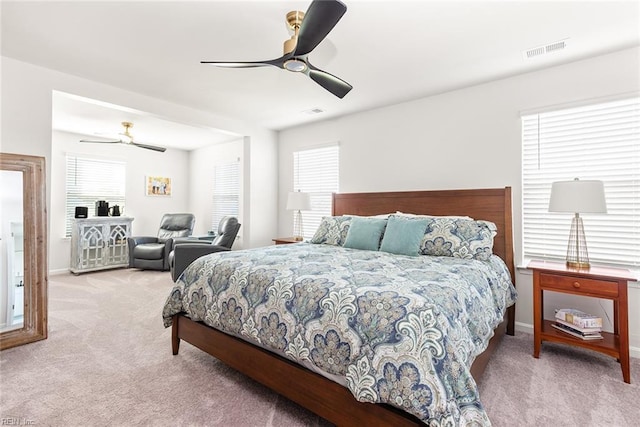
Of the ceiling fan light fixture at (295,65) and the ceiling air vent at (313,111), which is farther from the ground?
the ceiling air vent at (313,111)

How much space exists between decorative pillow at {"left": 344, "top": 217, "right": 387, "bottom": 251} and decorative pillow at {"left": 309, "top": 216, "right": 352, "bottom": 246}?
0.18 m

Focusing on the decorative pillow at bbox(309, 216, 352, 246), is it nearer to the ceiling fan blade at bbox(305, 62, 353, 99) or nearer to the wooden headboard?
the wooden headboard

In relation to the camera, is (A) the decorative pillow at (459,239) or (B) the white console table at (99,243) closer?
(A) the decorative pillow at (459,239)

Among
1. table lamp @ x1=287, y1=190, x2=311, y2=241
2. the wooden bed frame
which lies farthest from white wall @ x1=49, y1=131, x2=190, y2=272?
the wooden bed frame

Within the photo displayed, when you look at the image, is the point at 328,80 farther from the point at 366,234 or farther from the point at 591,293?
the point at 591,293

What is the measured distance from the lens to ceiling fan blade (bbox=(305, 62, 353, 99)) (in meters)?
2.28

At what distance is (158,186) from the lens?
22.4 feet

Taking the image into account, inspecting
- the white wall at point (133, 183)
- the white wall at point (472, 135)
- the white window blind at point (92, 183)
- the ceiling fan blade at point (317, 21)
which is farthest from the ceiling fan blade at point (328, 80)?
the white window blind at point (92, 183)

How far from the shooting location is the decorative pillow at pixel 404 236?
9.25 feet

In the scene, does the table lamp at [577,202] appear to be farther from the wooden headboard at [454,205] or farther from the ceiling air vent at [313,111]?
the ceiling air vent at [313,111]

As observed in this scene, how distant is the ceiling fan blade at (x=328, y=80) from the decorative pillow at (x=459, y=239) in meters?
1.49

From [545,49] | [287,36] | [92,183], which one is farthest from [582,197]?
[92,183]

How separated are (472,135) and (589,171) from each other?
110cm

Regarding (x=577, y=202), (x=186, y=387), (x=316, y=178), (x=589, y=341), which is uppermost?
(x=316, y=178)
